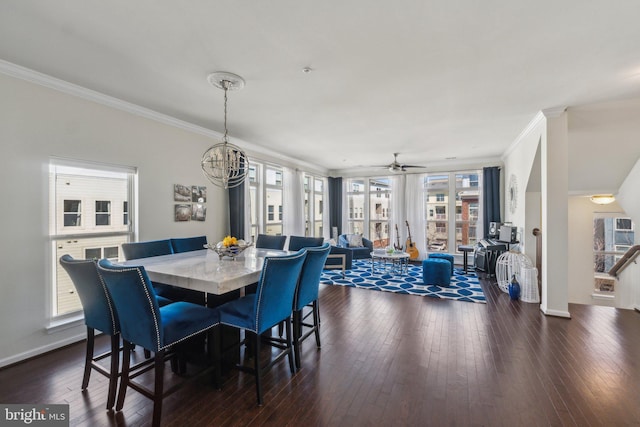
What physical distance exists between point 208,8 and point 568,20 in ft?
8.21

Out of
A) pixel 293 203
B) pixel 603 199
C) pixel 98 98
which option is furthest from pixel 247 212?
A: pixel 603 199

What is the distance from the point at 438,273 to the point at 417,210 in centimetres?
290

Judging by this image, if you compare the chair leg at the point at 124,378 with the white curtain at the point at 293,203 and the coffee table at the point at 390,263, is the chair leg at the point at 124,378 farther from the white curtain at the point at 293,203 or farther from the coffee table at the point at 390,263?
the coffee table at the point at 390,263

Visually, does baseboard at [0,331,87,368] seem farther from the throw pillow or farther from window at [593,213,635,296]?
window at [593,213,635,296]

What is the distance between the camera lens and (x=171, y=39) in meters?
2.15

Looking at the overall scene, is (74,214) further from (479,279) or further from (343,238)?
(479,279)

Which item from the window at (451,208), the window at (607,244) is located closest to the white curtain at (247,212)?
the window at (451,208)

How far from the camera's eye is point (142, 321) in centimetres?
180

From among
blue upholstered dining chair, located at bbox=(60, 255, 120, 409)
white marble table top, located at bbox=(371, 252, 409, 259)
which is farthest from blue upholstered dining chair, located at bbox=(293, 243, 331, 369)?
white marble table top, located at bbox=(371, 252, 409, 259)

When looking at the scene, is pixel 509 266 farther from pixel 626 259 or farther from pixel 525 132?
pixel 525 132

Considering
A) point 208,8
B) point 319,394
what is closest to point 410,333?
point 319,394

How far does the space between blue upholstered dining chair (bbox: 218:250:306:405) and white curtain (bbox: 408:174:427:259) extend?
20.1ft

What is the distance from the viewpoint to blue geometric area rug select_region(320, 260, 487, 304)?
4.71 metres

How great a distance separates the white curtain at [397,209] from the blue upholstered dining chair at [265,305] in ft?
20.4
